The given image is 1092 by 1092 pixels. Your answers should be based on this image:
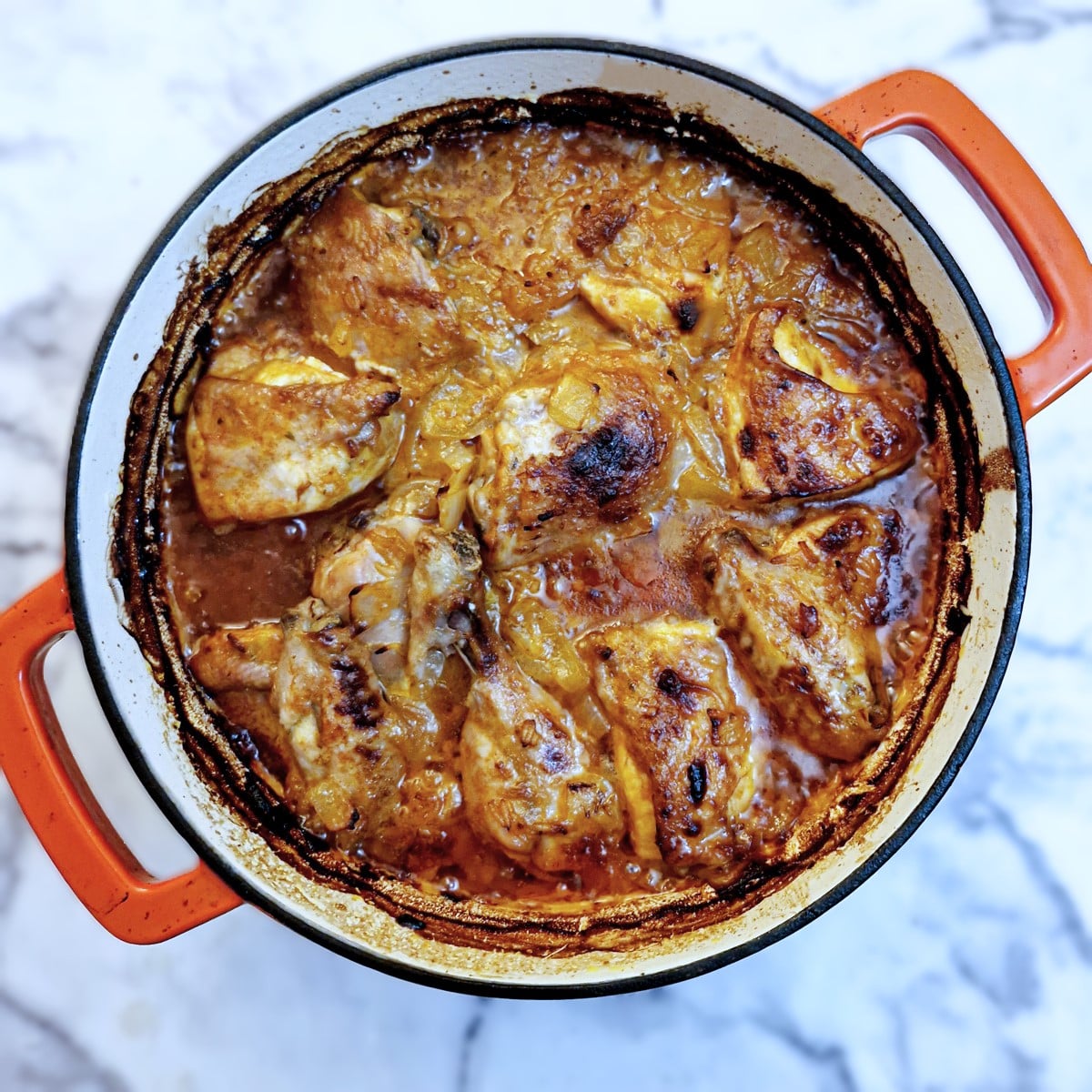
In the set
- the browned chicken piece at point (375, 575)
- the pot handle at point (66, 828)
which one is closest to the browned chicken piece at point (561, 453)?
the browned chicken piece at point (375, 575)

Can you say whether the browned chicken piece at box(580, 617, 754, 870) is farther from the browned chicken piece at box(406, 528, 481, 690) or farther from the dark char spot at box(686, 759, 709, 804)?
the browned chicken piece at box(406, 528, 481, 690)

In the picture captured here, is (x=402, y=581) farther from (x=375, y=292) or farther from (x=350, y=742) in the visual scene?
(x=375, y=292)

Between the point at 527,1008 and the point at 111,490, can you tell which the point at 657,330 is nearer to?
the point at 111,490

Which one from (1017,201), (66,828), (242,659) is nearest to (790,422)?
(1017,201)

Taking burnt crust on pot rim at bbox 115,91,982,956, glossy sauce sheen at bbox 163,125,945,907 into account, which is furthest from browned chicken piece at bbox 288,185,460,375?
burnt crust on pot rim at bbox 115,91,982,956

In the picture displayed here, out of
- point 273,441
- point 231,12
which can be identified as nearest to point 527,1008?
point 273,441

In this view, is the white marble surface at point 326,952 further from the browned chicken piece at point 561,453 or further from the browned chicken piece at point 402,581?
the browned chicken piece at point 561,453
